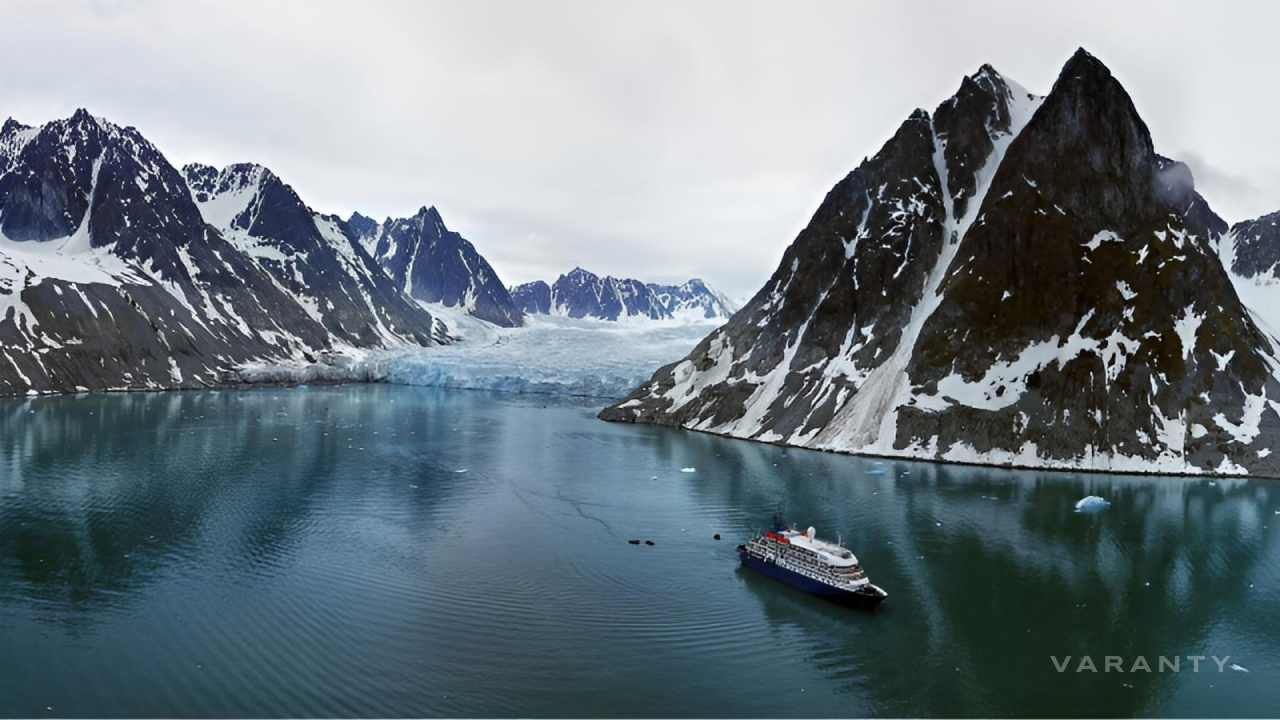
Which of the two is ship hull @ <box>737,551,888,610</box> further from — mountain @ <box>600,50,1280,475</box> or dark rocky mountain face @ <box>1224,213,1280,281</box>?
dark rocky mountain face @ <box>1224,213,1280,281</box>

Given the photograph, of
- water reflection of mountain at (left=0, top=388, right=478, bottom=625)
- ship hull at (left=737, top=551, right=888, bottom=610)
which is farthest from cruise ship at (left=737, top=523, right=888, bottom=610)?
water reflection of mountain at (left=0, top=388, right=478, bottom=625)

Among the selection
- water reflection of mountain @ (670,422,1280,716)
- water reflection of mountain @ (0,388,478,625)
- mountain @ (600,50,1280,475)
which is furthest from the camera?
mountain @ (600,50,1280,475)

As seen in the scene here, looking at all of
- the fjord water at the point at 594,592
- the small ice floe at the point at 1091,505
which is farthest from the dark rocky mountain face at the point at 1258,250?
the small ice floe at the point at 1091,505

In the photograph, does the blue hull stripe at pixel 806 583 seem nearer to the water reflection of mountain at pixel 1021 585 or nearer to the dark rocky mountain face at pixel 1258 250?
the water reflection of mountain at pixel 1021 585

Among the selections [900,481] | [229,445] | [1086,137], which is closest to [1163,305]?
[1086,137]

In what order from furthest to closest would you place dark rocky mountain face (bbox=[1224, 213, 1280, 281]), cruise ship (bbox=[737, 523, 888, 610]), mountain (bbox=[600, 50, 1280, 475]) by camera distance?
dark rocky mountain face (bbox=[1224, 213, 1280, 281])
mountain (bbox=[600, 50, 1280, 475])
cruise ship (bbox=[737, 523, 888, 610])

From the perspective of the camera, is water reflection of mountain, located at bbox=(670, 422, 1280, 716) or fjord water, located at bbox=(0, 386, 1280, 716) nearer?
fjord water, located at bbox=(0, 386, 1280, 716)
